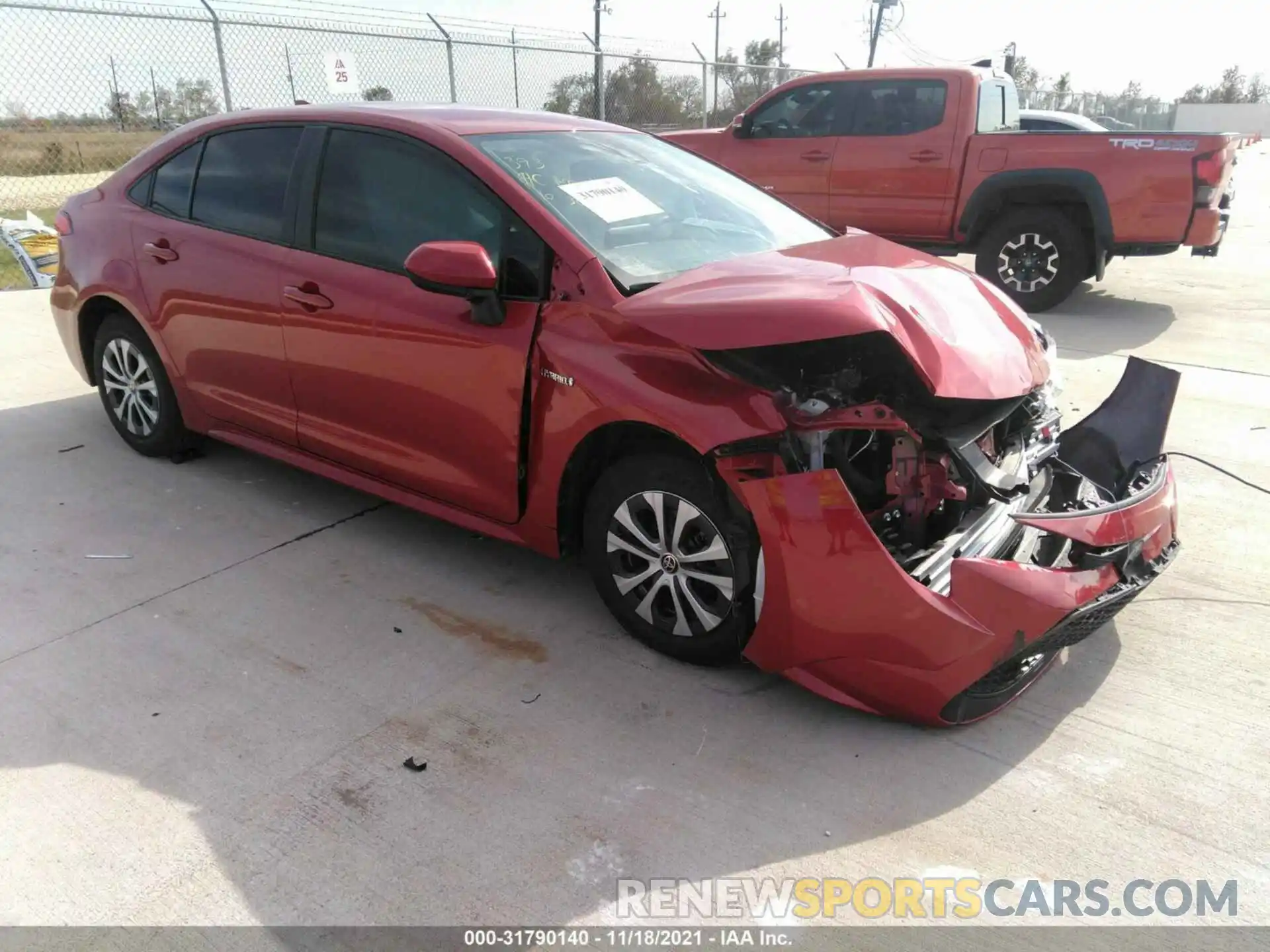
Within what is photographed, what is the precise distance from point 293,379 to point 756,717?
236 centimetres

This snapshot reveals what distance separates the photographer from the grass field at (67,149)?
11867 mm

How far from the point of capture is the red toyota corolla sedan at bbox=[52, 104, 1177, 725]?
2.67 m

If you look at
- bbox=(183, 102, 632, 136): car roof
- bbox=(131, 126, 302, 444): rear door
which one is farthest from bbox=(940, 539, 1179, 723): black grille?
bbox=(131, 126, 302, 444): rear door

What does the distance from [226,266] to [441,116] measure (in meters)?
1.17

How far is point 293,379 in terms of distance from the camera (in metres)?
3.98

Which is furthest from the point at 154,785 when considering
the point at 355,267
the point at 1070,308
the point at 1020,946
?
the point at 1070,308

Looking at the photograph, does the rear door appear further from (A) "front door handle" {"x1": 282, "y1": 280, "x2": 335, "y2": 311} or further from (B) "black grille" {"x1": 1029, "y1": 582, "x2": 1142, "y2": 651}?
(B) "black grille" {"x1": 1029, "y1": 582, "x2": 1142, "y2": 651}

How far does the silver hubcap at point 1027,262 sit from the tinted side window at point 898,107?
52.4 inches

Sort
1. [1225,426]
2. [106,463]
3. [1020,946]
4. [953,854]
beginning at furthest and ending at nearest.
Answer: [1225,426]
[106,463]
[953,854]
[1020,946]

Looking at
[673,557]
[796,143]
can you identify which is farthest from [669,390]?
[796,143]

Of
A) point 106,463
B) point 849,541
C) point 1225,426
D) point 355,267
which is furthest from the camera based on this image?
point 1225,426

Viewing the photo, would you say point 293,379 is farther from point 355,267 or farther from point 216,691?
point 216,691

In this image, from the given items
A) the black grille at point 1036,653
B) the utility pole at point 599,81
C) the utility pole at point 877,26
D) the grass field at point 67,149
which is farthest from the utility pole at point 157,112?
the utility pole at point 877,26

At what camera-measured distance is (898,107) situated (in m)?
8.84
